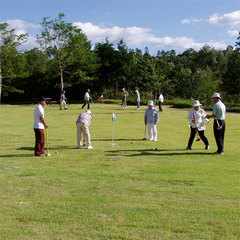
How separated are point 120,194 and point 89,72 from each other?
164 feet

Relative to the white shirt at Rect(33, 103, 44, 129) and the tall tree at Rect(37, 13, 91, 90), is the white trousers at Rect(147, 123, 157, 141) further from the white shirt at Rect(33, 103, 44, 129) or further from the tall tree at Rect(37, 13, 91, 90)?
the tall tree at Rect(37, 13, 91, 90)

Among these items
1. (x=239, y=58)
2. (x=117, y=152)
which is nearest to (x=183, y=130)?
(x=117, y=152)

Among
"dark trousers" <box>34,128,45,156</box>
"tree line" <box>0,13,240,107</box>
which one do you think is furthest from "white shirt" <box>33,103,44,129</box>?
"tree line" <box>0,13,240,107</box>

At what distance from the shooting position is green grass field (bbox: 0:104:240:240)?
4.79m

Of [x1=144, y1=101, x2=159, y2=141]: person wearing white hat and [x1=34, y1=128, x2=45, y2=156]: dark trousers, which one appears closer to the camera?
[x1=34, y1=128, x2=45, y2=156]: dark trousers

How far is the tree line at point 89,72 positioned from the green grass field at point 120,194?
37127 mm

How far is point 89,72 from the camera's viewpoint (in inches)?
2164

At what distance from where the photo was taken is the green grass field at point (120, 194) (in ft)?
15.7

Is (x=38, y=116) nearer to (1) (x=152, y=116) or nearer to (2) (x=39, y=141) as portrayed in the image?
(2) (x=39, y=141)

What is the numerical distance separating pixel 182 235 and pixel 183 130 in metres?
14.0

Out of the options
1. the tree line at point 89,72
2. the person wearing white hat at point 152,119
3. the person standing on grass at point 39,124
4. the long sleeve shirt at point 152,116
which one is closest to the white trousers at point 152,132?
the person wearing white hat at point 152,119

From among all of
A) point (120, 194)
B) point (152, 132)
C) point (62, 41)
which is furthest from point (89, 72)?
point (120, 194)

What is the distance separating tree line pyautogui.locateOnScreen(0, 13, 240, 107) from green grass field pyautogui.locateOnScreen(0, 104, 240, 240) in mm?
37127

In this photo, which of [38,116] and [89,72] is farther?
[89,72]
